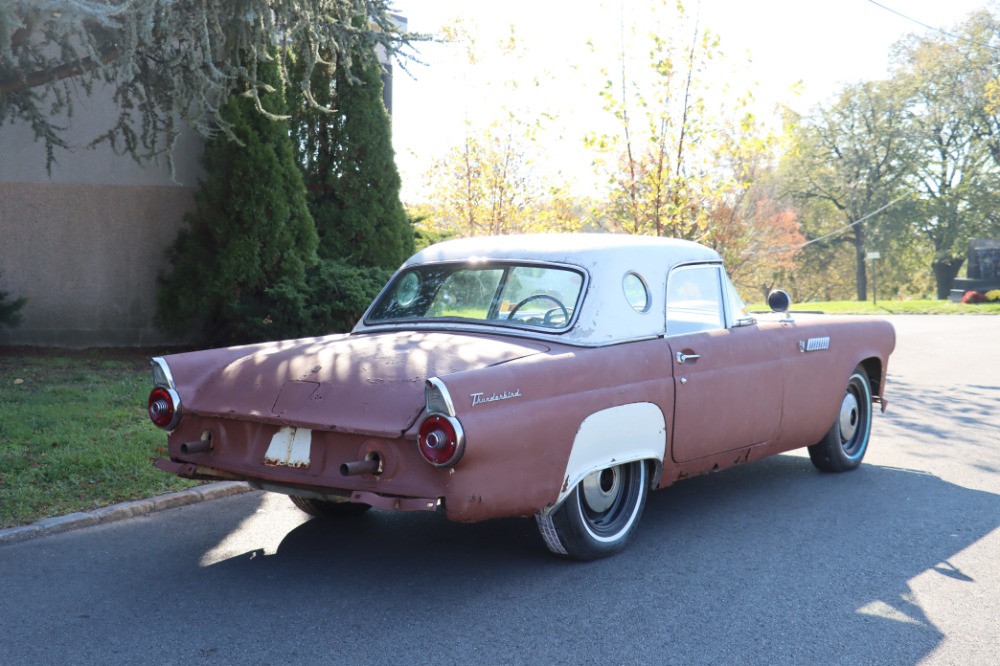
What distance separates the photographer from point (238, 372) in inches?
198

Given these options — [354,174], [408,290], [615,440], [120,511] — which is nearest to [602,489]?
[615,440]

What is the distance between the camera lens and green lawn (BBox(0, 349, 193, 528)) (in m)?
6.01

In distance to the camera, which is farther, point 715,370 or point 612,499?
point 715,370

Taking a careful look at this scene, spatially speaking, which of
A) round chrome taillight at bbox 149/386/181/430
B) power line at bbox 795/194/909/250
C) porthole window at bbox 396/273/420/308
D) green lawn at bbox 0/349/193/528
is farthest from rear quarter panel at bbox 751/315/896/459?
power line at bbox 795/194/909/250

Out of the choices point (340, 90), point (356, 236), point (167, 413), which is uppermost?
point (340, 90)

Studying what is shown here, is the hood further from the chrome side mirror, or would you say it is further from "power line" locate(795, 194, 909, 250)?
"power line" locate(795, 194, 909, 250)

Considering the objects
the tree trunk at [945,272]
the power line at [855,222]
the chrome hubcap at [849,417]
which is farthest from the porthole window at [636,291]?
the tree trunk at [945,272]

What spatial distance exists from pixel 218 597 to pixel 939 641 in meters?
3.04

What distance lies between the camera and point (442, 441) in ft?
13.5

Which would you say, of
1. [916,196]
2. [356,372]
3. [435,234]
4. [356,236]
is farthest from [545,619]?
[916,196]

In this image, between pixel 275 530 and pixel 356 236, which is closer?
pixel 275 530

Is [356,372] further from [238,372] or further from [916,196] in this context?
[916,196]

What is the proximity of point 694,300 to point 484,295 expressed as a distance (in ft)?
4.34

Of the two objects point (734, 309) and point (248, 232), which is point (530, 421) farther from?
point (248, 232)
